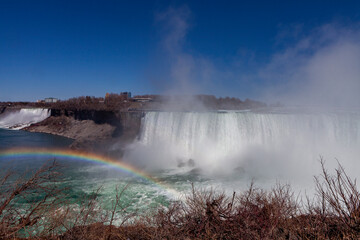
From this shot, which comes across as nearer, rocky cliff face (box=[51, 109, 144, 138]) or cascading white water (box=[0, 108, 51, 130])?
rocky cliff face (box=[51, 109, 144, 138])

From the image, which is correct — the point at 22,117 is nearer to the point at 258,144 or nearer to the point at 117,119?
the point at 117,119

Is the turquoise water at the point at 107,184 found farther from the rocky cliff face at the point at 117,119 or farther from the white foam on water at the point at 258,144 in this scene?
the rocky cliff face at the point at 117,119

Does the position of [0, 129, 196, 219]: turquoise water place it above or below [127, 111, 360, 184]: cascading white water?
below

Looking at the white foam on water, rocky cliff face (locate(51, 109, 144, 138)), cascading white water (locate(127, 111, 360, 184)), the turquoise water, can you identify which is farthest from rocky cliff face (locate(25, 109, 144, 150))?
the turquoise water

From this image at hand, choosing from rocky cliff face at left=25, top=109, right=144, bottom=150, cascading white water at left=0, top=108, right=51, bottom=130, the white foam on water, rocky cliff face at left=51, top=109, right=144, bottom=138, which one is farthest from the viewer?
cascading white water at left=0, top=108, right=51, bottom=130

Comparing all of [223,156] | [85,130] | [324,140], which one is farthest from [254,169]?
[85,130]

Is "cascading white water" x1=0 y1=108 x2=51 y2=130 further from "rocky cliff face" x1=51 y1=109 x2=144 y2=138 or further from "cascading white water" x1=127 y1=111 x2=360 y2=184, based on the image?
"cascading white water" x1=127 y1=111 x2=360 y2=184

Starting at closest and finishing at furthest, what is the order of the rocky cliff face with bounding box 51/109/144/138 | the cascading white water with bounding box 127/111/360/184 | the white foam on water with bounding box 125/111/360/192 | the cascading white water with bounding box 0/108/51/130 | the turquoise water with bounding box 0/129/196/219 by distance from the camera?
the turquoise water with bounding box 0/129/196/219 < the white foam on water with bounding box 125/111/360/192 < the cascading white water with bounding box 127/111/360/184 < the rocky cliff face with bounding box 51/109/144/138 < the cascading white water with bounding box 0/108/51/130
